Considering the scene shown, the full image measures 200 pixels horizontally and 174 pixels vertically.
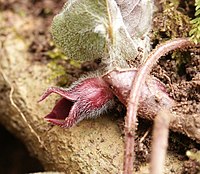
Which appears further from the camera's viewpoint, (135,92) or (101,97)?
(101,97)

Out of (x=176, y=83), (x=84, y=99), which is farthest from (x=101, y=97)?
(x=176, y=83)

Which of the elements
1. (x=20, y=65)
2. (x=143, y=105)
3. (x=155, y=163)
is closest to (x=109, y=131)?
(x=143, y=105)

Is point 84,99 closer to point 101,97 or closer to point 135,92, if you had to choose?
point 101,97

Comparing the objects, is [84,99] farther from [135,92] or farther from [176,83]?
[176,83]

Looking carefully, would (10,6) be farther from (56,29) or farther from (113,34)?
(113,34)

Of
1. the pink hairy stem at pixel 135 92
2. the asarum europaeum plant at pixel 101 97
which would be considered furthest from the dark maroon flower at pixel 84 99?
the pink hairy stem at pixel 135 92

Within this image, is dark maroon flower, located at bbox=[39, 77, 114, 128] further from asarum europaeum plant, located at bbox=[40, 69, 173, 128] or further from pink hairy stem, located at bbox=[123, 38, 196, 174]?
pink hairy stem, located at bbox=[123, 38, 196, 174]

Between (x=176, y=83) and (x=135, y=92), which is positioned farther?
(x=176, y=83)

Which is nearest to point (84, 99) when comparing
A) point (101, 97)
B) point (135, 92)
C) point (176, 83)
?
point (101, 97)

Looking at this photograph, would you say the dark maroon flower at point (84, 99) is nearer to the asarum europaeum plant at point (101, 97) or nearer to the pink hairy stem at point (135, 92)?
the asarum europaeum plant at point (101, 97)
